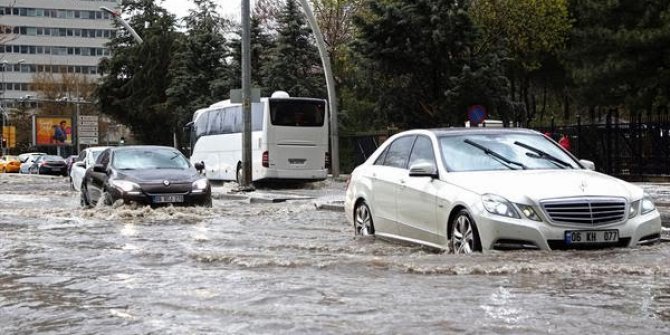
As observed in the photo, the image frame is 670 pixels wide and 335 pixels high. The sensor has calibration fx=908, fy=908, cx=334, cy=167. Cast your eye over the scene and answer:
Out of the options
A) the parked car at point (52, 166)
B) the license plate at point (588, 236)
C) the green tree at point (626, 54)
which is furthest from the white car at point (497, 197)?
the parked car at point (52, 166)

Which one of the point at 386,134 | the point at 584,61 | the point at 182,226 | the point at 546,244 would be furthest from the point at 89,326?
the point at 584,61

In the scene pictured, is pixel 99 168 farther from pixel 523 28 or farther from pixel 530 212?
pixel 523 28

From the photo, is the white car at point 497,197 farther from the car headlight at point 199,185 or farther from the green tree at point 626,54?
the green tree at point 626,54

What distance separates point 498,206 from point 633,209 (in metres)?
1.31

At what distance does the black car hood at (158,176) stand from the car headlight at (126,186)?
0.39 feet

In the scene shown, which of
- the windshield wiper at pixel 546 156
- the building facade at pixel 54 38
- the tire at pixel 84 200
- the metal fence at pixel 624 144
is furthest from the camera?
the building facade at pixel 54 38

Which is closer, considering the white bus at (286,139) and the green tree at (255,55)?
the white bus at (286,139)

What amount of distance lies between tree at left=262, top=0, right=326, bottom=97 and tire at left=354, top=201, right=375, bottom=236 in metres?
30.3

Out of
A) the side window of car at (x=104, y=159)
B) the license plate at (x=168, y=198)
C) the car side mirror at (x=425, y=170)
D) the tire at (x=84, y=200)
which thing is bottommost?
the tire at (x=84, y=200)

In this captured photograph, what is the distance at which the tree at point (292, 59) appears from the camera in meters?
41.8

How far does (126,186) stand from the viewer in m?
16.2

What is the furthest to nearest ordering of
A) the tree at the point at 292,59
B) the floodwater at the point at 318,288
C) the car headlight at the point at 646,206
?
the tree at the point at 292,59
the car headlight at the point at 646,206
the floodwater at the point at 318,288

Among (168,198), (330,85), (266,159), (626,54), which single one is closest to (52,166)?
(330,85)

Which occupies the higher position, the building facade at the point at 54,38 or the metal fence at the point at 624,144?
the building facade at the point at 54,38
